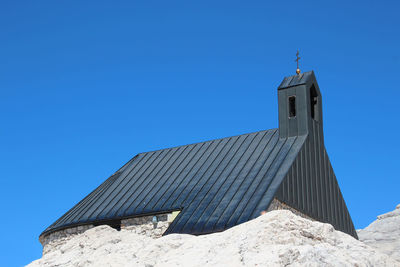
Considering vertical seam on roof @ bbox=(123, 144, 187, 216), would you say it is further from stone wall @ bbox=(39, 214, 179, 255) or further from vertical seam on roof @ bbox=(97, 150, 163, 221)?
vertical seam on roof @ bbox=(97, 150, 163, 221)

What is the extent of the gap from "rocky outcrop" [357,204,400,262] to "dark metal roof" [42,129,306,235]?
13544mm

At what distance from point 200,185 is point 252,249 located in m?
11.4

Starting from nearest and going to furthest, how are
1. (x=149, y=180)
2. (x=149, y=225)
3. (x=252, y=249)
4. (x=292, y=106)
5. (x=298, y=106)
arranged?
(x=252, y=249) < (x=149, y=225) < (x=298, y=106) < (x=292, y=106) < (x=149, y=180)

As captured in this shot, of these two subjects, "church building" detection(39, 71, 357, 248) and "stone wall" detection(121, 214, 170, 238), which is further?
"stone wall" detection(121, 214, 170, 238)

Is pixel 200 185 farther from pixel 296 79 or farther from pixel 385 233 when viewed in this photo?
pixel 385 233

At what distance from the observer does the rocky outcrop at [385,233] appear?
3014 centimetres

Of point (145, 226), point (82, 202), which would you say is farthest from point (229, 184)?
point (82, 202)

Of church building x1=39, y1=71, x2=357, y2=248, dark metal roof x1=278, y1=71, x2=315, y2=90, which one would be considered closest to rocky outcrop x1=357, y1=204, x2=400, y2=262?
church building x1=39, y1=71, x2=357, y2=248

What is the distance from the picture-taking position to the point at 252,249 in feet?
18.9

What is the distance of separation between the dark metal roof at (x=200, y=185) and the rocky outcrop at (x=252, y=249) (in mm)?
7425

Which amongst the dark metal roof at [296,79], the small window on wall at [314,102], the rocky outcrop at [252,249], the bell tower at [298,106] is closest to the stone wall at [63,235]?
the bell tower at [298,106]

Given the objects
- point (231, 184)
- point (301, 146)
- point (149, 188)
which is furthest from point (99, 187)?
point (301, 146)

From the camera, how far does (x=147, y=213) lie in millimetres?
16797

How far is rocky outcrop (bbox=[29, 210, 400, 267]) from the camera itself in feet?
17.5
